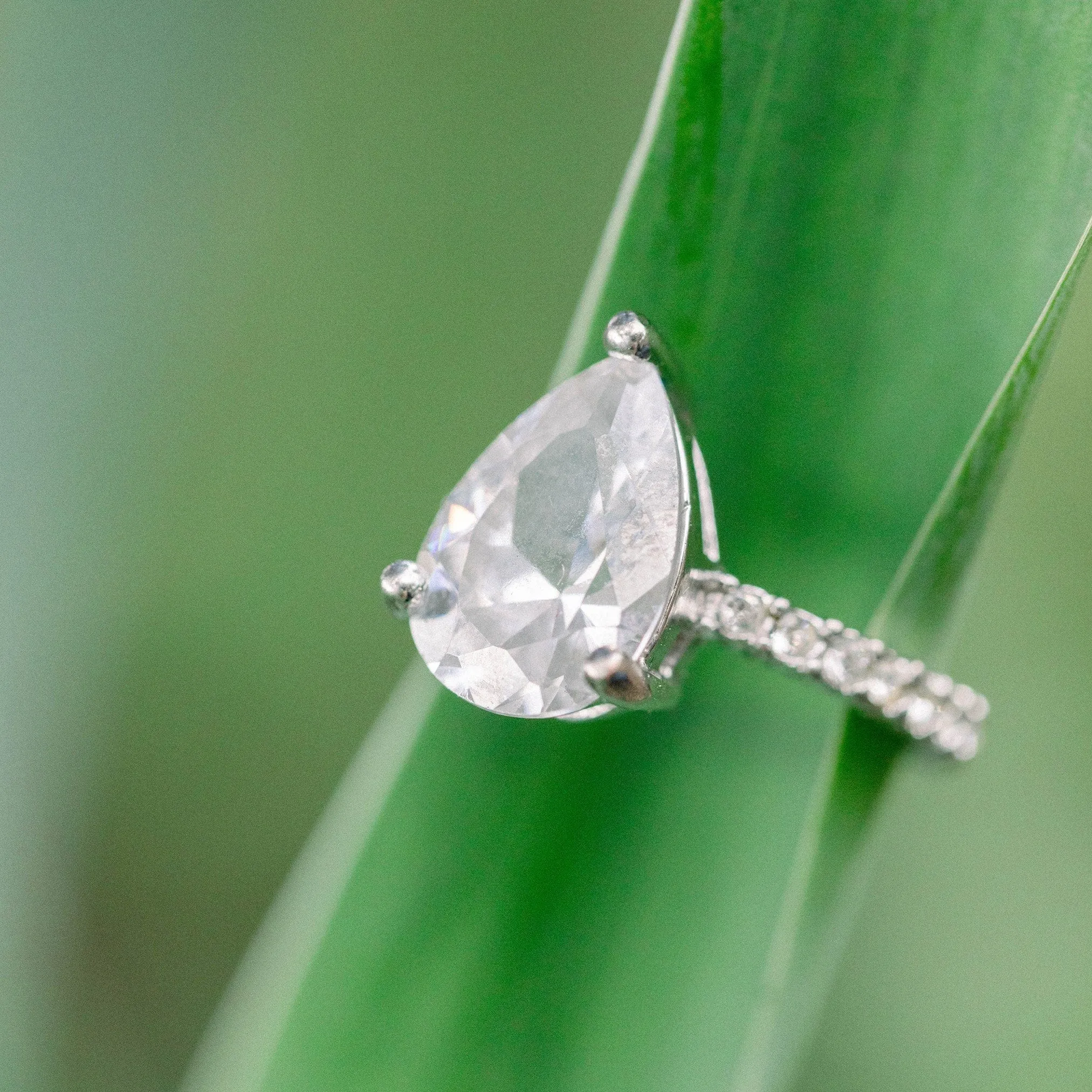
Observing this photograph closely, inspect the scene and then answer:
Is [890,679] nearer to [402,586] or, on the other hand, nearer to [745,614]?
[745,614]

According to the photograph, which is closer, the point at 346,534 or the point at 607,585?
the point at 607,585

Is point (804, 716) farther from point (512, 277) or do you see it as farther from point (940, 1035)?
point (512, 277)

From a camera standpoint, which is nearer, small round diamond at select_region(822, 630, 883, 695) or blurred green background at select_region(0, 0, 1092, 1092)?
small round diamond at select_region(822, 630, 883, 695)

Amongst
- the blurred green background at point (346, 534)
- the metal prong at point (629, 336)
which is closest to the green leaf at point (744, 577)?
the metal prong at point (629, 336)

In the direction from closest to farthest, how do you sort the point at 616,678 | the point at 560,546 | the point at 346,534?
1. the point at 616,678
2. the point at 560,546
3. the point at 346,534

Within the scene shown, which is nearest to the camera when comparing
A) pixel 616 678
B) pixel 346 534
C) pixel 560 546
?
pixel 616 678

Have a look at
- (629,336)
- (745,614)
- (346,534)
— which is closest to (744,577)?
(745,614)

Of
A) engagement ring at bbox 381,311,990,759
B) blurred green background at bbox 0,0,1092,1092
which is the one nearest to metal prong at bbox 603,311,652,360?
engagement ring at bbox 381,311,990,759

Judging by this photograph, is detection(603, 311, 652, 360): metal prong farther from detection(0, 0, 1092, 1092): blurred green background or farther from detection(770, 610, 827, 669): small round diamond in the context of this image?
detection(0, 0, 1092, 1092): blurred green background
